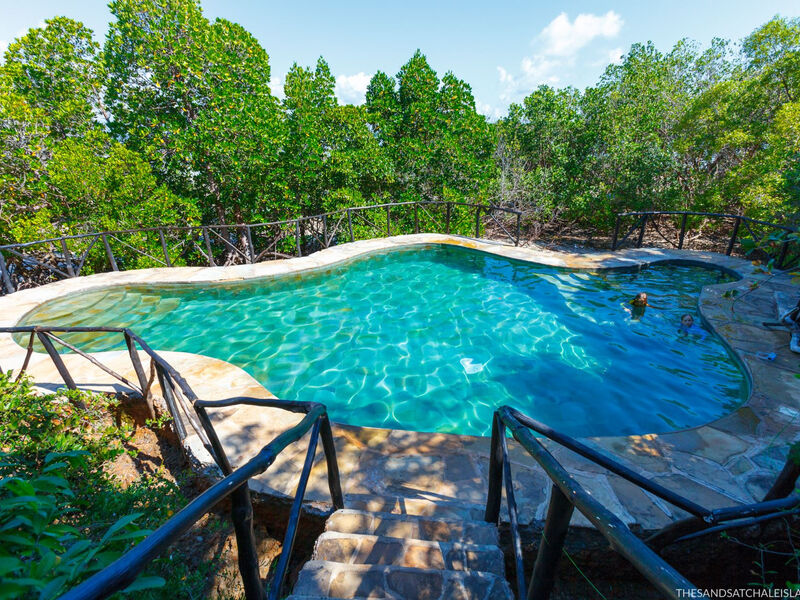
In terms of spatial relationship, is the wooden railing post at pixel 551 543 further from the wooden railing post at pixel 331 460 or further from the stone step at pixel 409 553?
the wooden railing post at pixel 331 460

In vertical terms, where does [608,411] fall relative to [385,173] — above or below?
below

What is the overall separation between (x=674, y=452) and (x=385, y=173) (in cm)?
1189

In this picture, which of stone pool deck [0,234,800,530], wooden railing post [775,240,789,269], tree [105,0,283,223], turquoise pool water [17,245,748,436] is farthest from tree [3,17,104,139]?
wooden railing post [775,240,789,269]

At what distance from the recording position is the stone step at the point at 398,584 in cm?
184

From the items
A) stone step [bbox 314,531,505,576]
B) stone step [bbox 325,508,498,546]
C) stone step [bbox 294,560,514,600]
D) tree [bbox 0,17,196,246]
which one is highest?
tree [bbox 0,17,196,246]

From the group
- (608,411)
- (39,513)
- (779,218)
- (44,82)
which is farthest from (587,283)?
(44,82)

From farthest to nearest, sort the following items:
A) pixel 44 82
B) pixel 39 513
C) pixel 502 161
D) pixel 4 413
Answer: pixel 502 161
pixel 44 82
pixel 4 413
pixel 39 513

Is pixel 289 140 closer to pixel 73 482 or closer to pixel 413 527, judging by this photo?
pixel 73 482

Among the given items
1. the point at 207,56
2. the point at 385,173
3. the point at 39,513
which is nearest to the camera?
the point at 39,513

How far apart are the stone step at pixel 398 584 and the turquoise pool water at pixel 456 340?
2.85 meters

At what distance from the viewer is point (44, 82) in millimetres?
11750

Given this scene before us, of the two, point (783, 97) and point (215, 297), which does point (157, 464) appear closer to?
point (215, 297)

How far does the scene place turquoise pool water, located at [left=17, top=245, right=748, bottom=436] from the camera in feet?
16.7

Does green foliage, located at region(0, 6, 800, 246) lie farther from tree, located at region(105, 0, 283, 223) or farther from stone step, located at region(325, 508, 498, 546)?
stone step, located at region(325, 508, 498, 546)
